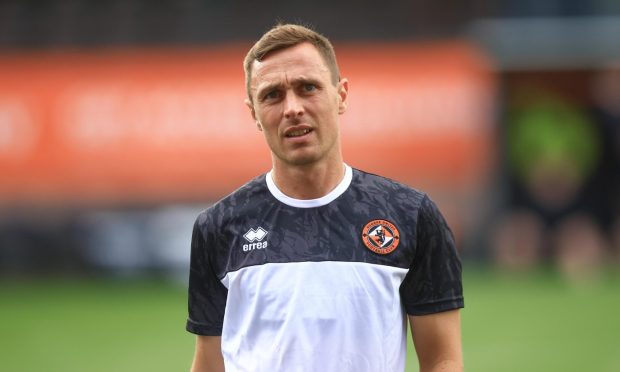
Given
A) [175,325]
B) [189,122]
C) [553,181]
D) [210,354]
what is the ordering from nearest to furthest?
[210,354] → [175,325] → [189,122] → [553,181]

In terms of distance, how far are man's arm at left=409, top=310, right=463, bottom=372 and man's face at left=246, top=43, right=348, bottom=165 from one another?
67 centimetres

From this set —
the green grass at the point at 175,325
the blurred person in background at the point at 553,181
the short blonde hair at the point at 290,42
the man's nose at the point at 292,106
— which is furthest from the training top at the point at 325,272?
the blurred person in background at the point at 553,181

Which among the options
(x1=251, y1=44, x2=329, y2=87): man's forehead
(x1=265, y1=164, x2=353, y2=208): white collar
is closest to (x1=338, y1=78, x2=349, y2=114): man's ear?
(x1=251, y1=44, x2=329, y2=87): man's forehead

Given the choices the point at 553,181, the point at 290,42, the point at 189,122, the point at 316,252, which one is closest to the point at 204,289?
the point at 316,252

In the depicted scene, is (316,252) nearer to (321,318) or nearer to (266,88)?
(321,318)

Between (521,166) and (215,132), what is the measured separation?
19.8 ft

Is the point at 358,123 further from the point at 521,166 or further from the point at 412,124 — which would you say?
the point at 521,166

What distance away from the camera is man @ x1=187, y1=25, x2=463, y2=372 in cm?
386

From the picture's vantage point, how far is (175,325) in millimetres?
14781

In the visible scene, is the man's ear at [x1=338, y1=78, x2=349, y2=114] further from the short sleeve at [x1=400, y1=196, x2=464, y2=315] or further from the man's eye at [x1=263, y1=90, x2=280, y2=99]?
the short sleeve at [x1=400, y1=196, x2=464, y2=315]

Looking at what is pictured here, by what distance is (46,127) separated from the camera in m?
19.8

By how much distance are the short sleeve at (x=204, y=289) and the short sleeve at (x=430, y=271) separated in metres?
0.67

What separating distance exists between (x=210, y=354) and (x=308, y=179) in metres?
0.76

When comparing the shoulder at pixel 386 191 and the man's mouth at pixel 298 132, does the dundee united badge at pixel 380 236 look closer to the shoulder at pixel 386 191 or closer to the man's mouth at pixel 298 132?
the shoulder at pixel 386 191
